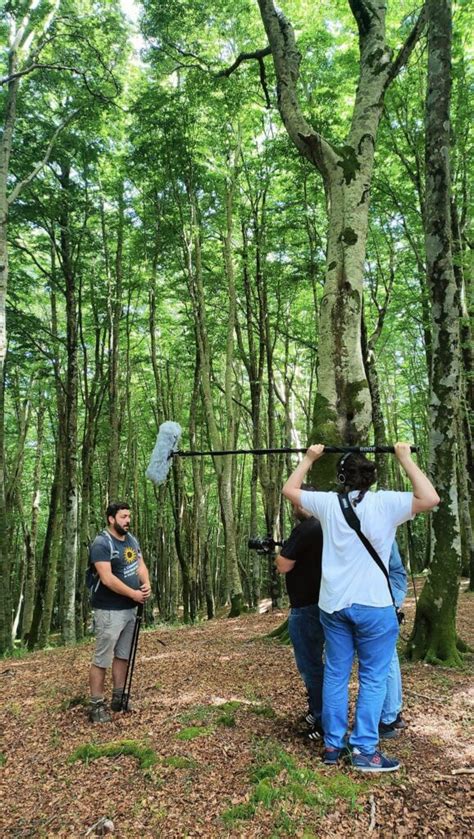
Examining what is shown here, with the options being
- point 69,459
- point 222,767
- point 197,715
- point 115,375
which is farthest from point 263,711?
point 115,375

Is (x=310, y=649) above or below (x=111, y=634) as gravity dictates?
above

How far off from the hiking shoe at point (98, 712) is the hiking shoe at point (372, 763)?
236 centimetres

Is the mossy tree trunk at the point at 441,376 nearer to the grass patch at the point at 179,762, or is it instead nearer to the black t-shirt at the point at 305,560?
the black t-shirt at the point at 305,560

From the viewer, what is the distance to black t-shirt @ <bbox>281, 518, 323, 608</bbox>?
12.0 ft

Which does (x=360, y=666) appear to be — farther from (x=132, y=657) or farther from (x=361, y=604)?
(x=132, y=657)

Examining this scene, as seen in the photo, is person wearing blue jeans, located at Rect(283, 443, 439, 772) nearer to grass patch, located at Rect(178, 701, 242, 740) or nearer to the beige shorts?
grass patch, located at Rect(178, 701, 242, 740)

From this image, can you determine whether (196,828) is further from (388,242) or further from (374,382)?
(388,242)

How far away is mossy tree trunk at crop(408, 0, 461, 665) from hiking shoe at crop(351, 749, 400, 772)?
9.10ft

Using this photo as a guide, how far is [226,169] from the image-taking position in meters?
11.7

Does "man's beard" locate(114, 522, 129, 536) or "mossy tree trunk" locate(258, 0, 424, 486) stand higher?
"mossy tree trunk" locate(258, 0, 424, 486)

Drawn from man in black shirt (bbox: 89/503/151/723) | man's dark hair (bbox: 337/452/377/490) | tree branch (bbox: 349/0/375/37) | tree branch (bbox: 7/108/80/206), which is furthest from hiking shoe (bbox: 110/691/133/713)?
tree branch (bbox: 7/108/80/206)

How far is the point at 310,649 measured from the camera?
12.4 ft

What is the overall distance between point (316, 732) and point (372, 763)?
2.16 ft

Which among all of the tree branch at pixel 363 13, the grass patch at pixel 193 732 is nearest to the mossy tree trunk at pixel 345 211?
the tree branch at pixel 363 13
